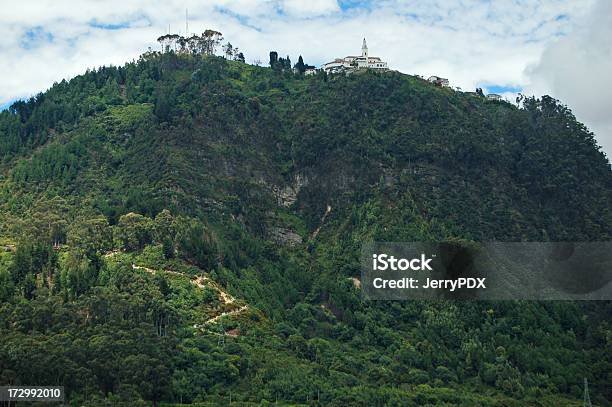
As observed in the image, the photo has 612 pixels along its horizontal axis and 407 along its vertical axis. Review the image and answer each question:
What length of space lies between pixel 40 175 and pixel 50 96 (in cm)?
2022

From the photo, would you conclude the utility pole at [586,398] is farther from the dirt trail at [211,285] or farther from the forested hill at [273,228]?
the dirt trail at [211,285]

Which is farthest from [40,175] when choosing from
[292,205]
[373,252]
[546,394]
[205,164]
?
[546,394]

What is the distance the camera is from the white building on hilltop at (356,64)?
11238cm

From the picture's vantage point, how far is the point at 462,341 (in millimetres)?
71562

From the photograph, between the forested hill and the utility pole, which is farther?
the utility pole

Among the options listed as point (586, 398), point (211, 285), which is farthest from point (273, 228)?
point (586, 398)

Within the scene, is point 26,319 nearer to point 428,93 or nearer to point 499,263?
point 499,263

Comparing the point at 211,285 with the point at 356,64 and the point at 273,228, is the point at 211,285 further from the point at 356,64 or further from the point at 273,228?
the point at 356,64

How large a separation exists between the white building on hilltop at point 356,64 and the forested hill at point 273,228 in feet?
18.1

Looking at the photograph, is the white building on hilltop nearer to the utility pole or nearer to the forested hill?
the forested hill

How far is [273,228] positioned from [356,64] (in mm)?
33434

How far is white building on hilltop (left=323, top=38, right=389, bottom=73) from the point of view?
112 metres

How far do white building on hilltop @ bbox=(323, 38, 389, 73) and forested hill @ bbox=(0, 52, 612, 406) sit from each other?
5525 millimetres

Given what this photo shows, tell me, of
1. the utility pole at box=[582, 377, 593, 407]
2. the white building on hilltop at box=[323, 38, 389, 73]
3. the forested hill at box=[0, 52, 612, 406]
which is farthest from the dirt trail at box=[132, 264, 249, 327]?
the white building on hilltop at box=[323, 38, 389, 73]
